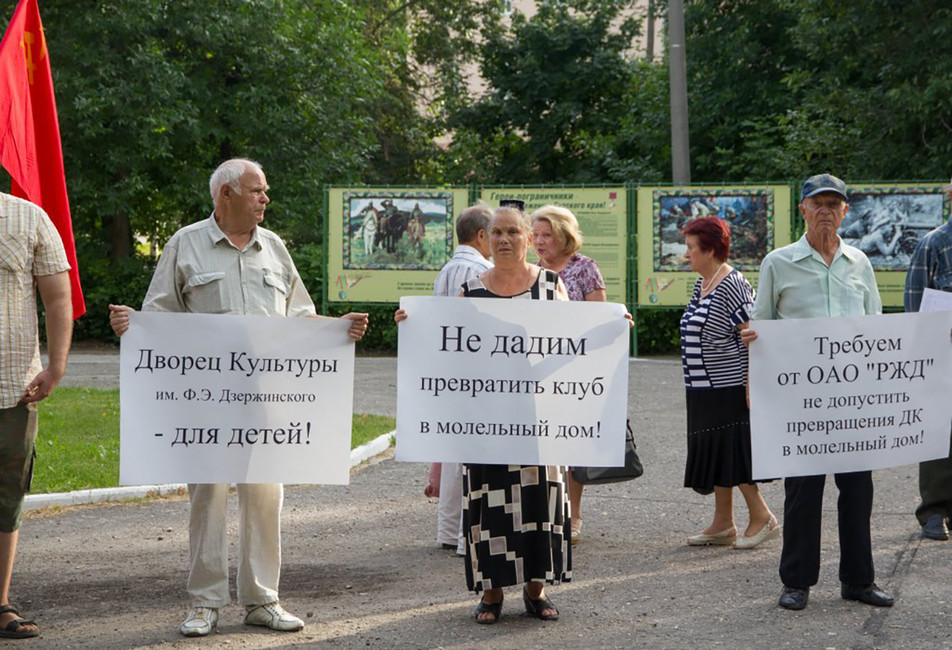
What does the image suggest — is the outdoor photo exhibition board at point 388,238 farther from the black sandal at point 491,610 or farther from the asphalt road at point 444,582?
the black sandal at point 491,610

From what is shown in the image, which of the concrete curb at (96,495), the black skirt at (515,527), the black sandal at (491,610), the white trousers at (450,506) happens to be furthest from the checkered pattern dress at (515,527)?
the concrete curb at (96,495)

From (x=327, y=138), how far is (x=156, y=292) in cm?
2119

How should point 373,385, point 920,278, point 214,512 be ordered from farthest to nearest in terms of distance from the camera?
point 373,385
point 920,278
point 214,512

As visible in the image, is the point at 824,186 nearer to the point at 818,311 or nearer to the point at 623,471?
the point at 818,311

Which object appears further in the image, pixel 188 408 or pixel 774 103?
pixel 774 103

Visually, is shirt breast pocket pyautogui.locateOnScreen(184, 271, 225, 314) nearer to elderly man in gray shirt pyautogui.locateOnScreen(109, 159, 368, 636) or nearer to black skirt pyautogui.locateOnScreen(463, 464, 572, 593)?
elderly man in gray shirt pyautogui.locateOnScreen(109, 159, 368, 636)

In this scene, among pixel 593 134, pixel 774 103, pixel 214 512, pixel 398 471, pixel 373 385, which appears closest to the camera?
pixel 214 512

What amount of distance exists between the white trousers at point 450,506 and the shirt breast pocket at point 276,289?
6.71ft

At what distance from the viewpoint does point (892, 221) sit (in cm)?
1931

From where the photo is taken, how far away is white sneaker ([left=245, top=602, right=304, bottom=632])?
589 cm

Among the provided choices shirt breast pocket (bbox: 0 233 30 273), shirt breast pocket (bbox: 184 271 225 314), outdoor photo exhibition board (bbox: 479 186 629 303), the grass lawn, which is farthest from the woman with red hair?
outdoor photo exhibition board (bbox: 479 186 629 303)

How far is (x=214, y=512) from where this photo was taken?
5.92m

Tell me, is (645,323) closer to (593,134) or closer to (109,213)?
(109,213)

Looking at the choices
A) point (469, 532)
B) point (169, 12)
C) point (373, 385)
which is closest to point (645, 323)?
point (373, 385)
